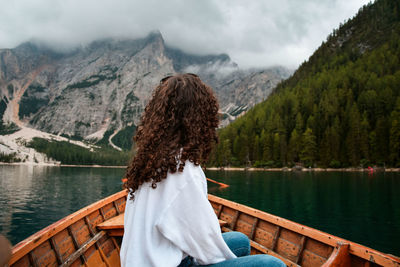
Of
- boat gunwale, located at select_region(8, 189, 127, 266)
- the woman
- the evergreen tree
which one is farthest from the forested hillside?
the woman

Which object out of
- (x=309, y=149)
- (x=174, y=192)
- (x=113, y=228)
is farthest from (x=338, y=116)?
(x=174, y=192)

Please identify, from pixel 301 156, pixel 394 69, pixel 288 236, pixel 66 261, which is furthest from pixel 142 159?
pixel 394 69

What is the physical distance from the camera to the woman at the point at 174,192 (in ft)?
6.75

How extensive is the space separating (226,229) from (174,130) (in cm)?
588

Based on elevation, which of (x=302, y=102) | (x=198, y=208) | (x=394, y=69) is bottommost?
(x=198, y=208)

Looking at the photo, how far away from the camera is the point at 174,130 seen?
248 cm

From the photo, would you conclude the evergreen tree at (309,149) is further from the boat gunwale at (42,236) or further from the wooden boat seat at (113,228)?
the boat gunwale at (42,236)

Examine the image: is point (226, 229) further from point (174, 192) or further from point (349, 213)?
point (349, 213)

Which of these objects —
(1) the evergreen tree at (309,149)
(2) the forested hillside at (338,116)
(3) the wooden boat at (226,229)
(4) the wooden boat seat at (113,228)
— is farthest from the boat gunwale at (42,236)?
(1) the evergreen tree at (309,149)

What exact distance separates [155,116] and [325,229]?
55.0 feet

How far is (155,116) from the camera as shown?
253 centimetres

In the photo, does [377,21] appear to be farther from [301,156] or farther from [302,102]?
[301,156]

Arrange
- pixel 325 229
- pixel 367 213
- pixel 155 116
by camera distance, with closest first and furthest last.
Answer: pixel 155 116 → pixel 325 229 → pixel 367 213

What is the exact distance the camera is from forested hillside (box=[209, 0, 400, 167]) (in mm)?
81062
